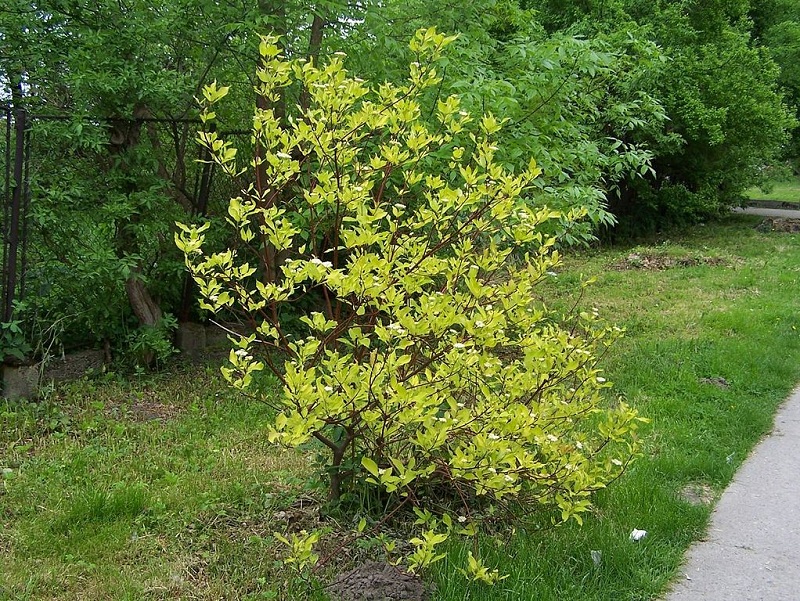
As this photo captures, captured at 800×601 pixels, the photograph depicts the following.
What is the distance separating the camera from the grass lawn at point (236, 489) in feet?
9.38

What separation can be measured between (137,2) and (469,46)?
7.67 ft

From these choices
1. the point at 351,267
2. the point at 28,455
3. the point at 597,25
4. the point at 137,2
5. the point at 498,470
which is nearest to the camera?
the point at 351,267

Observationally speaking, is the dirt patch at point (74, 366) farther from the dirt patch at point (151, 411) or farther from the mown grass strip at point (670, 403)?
the mown grass strip at point (670, 403)

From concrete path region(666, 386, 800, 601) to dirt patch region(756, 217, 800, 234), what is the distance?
1388 centimetres

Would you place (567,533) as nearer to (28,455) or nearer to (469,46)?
(28,455)

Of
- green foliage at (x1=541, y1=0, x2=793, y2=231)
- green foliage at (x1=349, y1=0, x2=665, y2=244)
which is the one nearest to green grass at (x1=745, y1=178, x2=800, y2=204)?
green foliage at (x1=541, y1=0, x2=793, y2=231)

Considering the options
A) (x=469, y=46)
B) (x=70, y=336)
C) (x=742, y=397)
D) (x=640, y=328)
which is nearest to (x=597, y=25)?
(x=640, y=328)

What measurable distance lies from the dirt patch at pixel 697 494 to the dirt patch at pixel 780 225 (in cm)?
1460

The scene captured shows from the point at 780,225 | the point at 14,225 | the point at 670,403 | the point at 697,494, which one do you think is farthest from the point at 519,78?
the point at 780,225

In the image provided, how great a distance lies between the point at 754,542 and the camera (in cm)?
338

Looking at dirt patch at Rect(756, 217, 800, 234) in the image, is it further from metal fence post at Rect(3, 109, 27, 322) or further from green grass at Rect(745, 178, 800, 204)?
metal fence post at Rect(3, 109, 27, 322)

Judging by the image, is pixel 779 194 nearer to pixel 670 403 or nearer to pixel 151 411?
pixel 670 403

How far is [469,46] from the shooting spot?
5422 mm

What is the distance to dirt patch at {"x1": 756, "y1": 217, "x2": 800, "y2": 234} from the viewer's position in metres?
16.7
